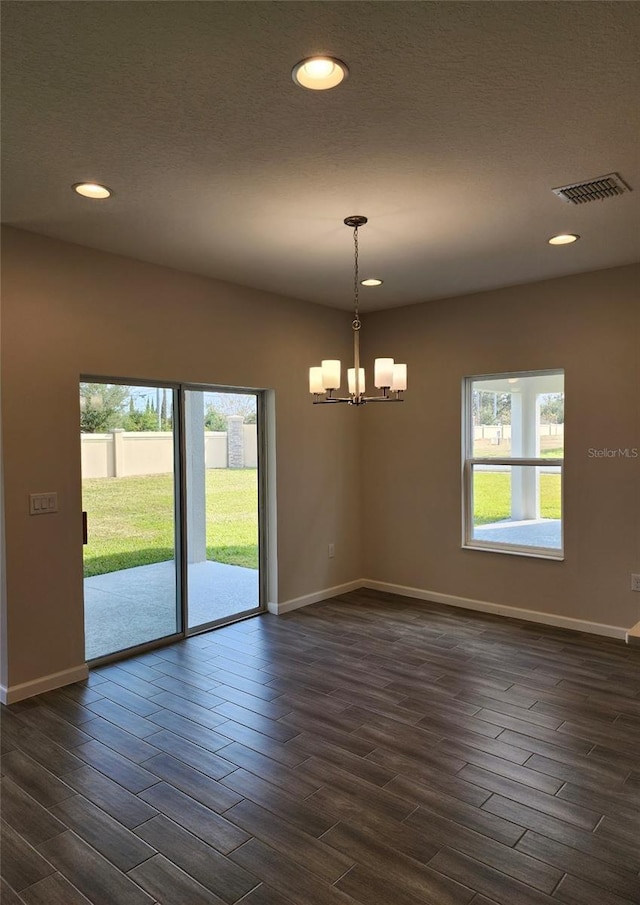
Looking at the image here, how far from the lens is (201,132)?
236cm

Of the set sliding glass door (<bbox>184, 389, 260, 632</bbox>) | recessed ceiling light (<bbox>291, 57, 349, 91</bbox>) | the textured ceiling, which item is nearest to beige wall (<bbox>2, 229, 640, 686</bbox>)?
sliding glass door (<bbox>184, 389, 260, 632</bbox>)

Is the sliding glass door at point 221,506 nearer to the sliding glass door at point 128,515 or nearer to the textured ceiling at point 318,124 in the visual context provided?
the sliding glass door at point 128,515

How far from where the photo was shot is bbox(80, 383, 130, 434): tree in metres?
3.92

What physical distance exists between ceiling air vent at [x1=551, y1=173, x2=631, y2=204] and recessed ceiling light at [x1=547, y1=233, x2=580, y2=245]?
570 mm

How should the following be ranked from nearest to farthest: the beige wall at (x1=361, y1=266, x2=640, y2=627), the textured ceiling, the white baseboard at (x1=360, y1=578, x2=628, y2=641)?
the textured ceiling → the beige wall at (x1=361, y1=266, x2=640, y2=627) → the white baseboard at (x1=360, y1=578, x2=628, y2=641)

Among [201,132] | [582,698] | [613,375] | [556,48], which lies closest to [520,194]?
[556,48]

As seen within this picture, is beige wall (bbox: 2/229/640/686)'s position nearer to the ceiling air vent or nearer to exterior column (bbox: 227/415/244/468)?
exterior column (bbox: 227/415/244/468)

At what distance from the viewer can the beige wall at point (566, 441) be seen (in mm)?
4379

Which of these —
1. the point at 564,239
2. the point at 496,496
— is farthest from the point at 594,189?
the point at 496,496

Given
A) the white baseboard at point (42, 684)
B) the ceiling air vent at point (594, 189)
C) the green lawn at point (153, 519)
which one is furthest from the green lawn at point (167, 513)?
Result: the ceiling air vent at point (594, 189)

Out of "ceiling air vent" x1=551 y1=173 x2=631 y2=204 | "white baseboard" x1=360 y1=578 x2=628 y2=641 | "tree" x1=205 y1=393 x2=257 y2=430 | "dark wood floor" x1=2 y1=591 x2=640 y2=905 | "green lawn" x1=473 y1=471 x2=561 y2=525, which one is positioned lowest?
"dark wood floor" x1=2 y1=591 x2=640 y2=905

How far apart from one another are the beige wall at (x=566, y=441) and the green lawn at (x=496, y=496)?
0.58ft

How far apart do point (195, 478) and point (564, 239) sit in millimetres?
3091

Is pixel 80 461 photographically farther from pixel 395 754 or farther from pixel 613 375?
pixel 613 375
